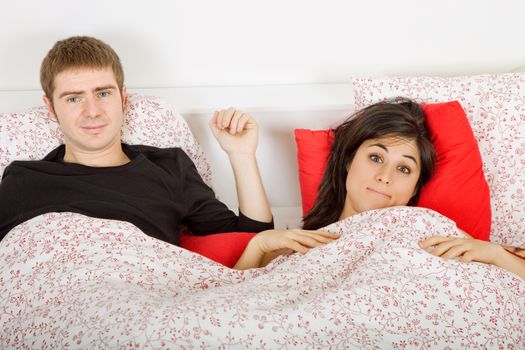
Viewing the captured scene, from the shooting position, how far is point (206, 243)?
1465 mm

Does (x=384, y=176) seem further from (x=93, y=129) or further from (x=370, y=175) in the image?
(x=93, y=129)

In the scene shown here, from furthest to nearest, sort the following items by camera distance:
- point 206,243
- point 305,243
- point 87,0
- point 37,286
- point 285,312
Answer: point 87,0 → point 206,243 → point 305,243 → point 37,286 → point 285,312

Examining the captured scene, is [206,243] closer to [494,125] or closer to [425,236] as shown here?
[425,236]

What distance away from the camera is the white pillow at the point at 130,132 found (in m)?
1.52

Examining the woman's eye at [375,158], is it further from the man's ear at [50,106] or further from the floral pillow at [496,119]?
the man's ear at [50,106]

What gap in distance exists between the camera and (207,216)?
1.53 m

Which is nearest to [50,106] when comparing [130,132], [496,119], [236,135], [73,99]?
[73,99]

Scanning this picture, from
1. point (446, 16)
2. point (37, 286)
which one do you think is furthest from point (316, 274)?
point (446, 16)

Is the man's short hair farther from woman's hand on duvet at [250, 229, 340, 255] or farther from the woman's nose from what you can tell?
the woman's nose

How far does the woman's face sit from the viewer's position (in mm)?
1412

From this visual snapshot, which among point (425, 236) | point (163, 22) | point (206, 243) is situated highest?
point (163, 22)

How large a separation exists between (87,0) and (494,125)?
119 centimetres

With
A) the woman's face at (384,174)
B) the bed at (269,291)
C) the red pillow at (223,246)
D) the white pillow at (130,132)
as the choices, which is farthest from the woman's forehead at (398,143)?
the white pillow at (130,132)

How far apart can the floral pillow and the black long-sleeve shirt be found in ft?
1.66
